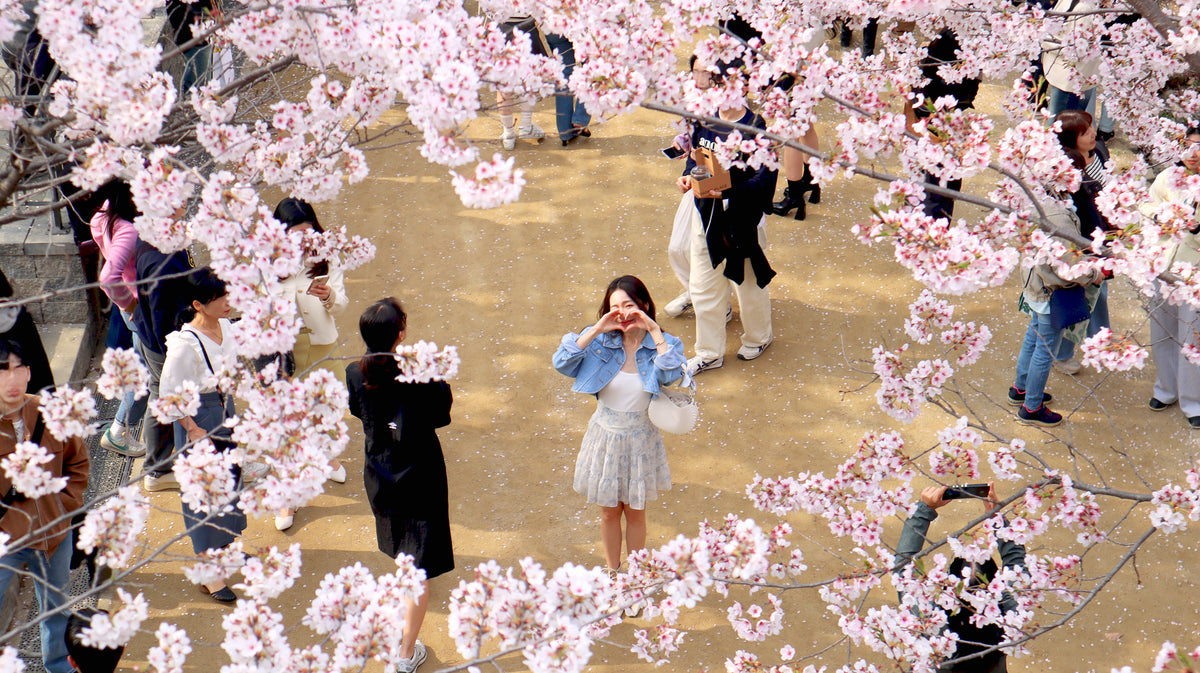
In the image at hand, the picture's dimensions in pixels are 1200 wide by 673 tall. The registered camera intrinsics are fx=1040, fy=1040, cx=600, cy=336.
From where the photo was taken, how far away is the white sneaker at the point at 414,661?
4391 millimetres

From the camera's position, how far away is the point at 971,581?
3.80 meters

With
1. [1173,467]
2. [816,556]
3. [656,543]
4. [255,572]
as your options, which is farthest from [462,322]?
[1173,467]

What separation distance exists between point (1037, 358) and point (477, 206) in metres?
3.78

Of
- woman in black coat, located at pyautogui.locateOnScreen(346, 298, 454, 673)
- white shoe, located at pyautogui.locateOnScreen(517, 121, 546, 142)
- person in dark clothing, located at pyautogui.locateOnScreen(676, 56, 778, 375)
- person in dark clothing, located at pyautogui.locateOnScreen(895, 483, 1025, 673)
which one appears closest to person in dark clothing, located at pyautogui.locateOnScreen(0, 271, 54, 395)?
woman in black coat, located at pyautogui.locateOnScreen(346, 298, 454, 673)

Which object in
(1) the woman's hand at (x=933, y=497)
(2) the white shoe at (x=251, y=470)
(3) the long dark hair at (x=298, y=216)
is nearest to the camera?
(1) the woman's hand at (x=933, y=497)

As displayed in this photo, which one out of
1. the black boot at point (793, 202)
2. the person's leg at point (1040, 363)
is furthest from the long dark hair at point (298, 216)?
the person's leg at point (1040, 363)

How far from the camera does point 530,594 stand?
2842 millimetres

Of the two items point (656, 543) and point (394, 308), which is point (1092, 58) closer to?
point (656, 543)

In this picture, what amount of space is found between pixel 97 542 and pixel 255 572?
431 millimetres

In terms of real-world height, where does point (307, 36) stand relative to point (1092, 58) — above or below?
above

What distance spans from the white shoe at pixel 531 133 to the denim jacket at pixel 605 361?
4.21m

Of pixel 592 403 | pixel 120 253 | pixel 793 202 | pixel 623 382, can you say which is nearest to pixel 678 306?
pixel 592 403

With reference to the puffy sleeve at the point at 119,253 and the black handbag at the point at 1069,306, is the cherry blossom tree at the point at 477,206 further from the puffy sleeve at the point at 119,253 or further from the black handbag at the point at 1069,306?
the black handbag at the point at 1069,306

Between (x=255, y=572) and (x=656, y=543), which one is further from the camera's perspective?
(x=656, y=543)
